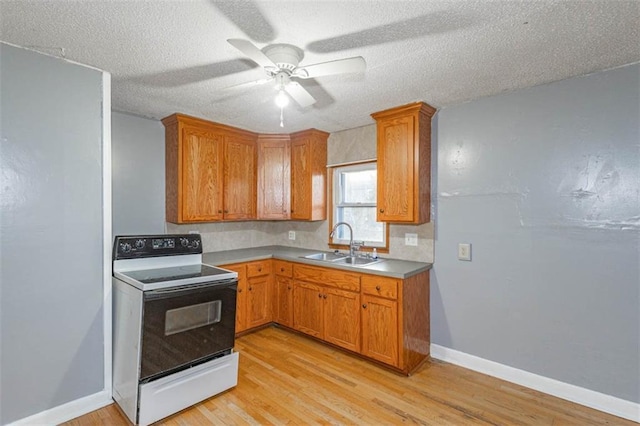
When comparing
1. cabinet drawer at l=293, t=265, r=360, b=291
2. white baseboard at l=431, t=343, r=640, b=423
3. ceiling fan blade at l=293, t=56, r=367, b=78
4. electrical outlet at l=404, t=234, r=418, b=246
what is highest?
ceiling fan blade at l=293, t=56, r=367, b=78

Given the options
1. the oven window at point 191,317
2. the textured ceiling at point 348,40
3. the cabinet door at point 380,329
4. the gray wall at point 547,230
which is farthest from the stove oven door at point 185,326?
the gray wall at point 547,230

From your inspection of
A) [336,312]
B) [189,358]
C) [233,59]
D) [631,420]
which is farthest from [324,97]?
[631,420]

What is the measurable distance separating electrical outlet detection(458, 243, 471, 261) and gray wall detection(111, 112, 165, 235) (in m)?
2.94

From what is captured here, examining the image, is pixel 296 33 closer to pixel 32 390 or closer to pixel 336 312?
pixel 336 312

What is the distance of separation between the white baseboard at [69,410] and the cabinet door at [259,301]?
4.59ft

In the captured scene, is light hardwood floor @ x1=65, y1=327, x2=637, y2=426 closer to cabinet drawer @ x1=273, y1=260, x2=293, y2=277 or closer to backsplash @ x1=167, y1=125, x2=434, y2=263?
cabinet drawer @ x1=273, y1=260, x2=293, y2=277

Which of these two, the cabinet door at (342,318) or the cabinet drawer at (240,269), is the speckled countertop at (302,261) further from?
the cabinet door at (342,318)

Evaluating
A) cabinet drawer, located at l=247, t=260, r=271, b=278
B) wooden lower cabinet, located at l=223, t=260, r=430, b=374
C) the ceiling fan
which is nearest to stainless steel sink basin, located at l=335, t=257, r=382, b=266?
wooden lower cabinet, located at l=223, t=260, r=430, b=374

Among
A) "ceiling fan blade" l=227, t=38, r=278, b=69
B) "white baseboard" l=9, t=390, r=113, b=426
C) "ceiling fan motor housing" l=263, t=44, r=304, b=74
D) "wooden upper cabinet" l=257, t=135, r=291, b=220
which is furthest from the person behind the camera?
"wooden upper cabinet" l=257, t=135, r=291, b=220

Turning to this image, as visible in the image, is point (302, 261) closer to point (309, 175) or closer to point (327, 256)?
point (327, 256)

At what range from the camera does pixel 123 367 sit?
2102mm

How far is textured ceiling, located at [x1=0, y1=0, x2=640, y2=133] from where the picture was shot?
4.87ft

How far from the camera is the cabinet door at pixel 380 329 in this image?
2.57m

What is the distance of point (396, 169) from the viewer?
9.40 feet
